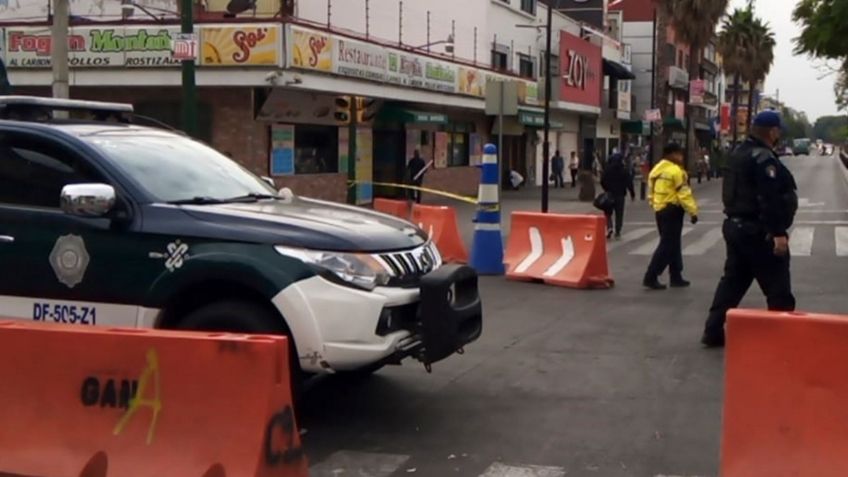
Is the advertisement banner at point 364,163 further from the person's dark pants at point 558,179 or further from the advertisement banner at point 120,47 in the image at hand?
the person's dark pants at point 558,179

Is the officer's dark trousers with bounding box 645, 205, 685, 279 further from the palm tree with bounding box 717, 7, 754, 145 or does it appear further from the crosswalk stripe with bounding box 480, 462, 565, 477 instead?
the palm tree with bounding box 717, 7, 754, 145

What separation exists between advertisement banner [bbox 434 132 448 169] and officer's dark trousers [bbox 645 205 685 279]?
24308 mm

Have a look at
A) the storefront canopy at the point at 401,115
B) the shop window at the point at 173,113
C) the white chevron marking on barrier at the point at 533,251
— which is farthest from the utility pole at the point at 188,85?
the storefront canopy at the point at 401,115

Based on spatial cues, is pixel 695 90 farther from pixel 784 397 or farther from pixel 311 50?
pixel 784 397

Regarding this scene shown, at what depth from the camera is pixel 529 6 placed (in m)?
46.9

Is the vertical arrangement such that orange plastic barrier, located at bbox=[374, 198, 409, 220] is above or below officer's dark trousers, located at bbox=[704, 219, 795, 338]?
below

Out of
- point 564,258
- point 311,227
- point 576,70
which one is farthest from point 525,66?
point 311,227

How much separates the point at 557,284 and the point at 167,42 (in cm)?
1356

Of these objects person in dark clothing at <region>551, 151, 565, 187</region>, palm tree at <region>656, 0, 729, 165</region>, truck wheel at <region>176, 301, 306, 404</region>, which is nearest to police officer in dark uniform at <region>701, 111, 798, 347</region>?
truck wheel at <region>176, 301, 306, 404</region>

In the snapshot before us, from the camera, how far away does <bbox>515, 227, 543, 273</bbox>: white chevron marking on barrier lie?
567 inches

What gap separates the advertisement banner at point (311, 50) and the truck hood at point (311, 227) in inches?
682

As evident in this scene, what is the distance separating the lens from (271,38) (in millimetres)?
23641

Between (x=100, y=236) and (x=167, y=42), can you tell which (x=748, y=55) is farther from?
(x=100, y=236)

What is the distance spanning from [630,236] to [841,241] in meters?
4.11
